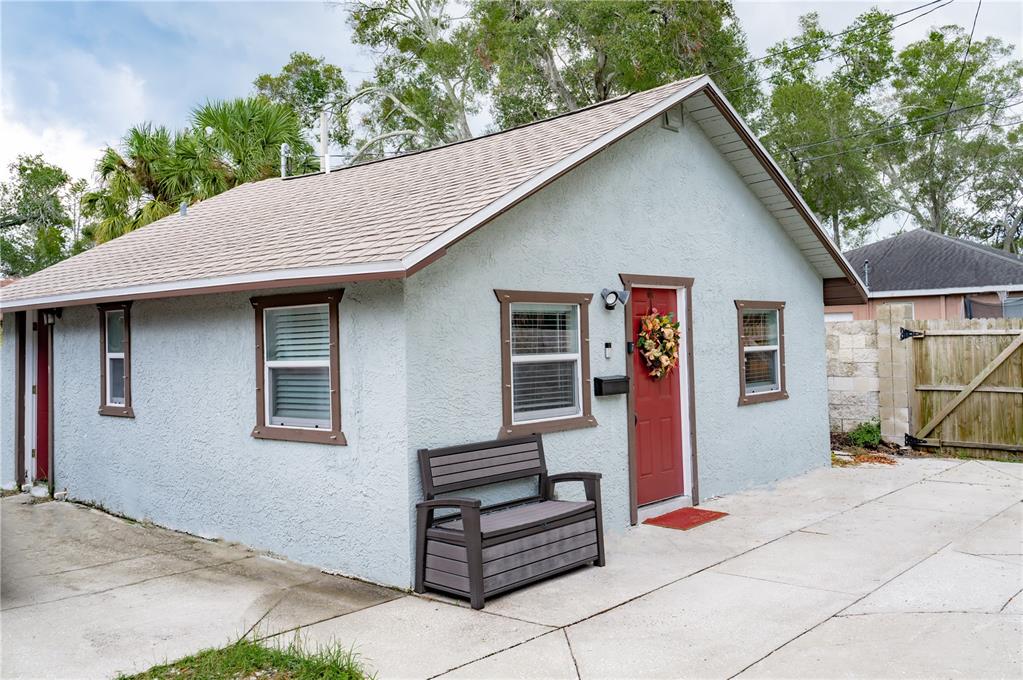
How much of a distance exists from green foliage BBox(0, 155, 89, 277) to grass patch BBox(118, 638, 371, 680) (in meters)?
38.2

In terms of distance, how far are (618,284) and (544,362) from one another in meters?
1.27

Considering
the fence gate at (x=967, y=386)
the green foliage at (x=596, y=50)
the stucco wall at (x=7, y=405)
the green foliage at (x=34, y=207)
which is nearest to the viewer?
the stucco wall at (x=7, y=405)

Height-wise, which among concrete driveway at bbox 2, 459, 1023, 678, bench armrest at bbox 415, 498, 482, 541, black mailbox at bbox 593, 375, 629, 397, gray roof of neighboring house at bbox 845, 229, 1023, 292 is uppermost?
gray roof of neighboring house at bbox 845, 229, 1023, 292

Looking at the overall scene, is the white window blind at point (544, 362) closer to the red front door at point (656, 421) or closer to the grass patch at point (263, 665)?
the red front door at point (656, 421)

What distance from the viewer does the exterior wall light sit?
294 inches

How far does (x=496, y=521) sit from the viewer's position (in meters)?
5.82

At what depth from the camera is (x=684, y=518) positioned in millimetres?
7941

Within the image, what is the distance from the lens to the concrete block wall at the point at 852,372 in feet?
39.7

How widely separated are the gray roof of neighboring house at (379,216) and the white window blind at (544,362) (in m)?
1.15

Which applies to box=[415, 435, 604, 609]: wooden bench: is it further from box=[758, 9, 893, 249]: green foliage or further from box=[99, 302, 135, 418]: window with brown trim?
box=[758, 9, 893, 249]: green foliage

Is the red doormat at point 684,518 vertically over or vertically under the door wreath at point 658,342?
under

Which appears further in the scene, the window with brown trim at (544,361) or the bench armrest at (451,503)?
the window with brown trim at (544,361)

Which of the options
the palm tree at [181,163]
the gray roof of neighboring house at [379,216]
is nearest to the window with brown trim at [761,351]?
the gray roof of neighboring house at [379,216]

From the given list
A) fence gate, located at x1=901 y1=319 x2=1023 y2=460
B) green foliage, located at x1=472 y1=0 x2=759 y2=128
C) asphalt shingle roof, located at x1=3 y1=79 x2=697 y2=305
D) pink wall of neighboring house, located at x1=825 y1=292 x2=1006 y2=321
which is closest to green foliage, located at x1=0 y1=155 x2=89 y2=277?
green foliage, located at x1=472 y1=0 x2=759 y2=128
